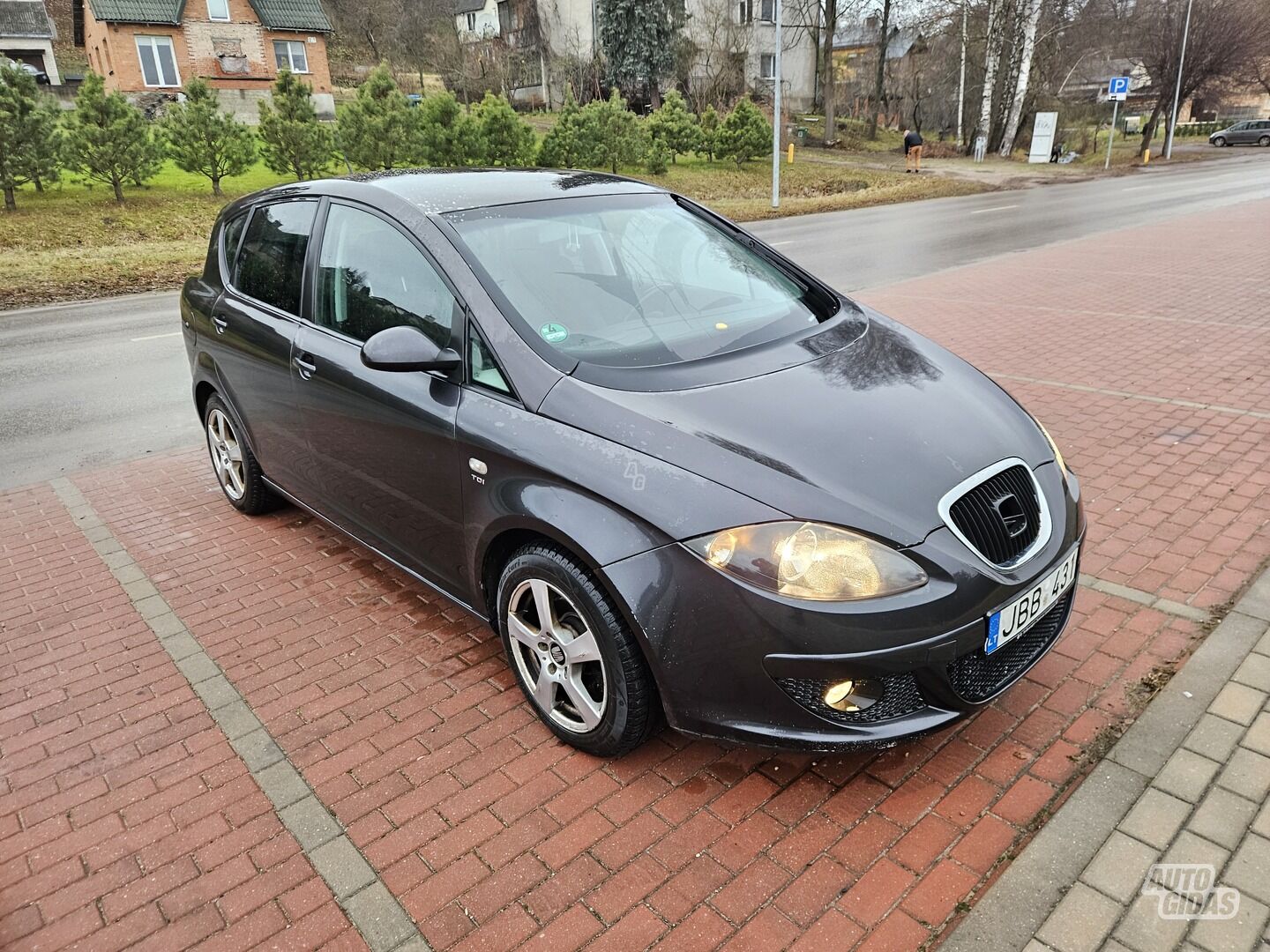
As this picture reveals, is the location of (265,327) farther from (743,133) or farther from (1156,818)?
(743,133)

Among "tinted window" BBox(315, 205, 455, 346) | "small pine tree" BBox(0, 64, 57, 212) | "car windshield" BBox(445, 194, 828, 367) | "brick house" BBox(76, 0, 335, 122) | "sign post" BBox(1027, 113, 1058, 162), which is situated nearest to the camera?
"car windshield" BBox(445, 194, 828, 367)

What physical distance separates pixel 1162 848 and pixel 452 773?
6.90 feet

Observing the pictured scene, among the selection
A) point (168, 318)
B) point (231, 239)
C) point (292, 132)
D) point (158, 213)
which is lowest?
point (168, 318)

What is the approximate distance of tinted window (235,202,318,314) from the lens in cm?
404

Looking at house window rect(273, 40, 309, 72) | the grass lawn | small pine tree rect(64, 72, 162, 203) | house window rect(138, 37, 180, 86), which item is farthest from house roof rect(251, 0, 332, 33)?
small pine tree rect(64, 72, 162, 203)

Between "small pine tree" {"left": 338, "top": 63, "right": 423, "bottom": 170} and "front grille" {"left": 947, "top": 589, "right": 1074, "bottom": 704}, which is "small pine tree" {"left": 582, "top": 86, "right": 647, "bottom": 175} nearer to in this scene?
"small pine tree" {"left": 338, "top": 63, "right": 423, "bottom": 170}

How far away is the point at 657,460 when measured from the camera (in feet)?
8.47

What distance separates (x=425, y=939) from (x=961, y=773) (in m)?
1.66

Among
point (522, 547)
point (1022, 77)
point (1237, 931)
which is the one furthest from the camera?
point (1022, 77)

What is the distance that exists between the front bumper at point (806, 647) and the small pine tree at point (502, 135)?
2504 centimetres

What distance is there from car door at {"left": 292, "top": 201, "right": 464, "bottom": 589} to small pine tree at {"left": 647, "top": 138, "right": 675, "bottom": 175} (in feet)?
88.7

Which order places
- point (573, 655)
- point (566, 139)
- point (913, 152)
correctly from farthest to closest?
1. point (913, 152)
2. point (566, 139)
3. point (573, 655)

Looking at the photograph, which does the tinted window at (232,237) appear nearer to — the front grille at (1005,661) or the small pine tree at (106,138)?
the front grille at (1005,661)

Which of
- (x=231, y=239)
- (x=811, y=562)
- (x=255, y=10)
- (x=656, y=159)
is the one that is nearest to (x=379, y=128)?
(x=656, y=159)
